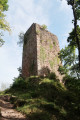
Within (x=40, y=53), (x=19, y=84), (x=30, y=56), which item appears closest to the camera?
(x=19, y=84)

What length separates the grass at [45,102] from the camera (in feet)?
19.9

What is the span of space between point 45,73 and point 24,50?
6.43 m

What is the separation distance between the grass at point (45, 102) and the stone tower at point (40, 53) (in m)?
1.91

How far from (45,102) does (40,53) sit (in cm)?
814

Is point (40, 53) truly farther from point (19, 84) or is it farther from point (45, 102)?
point (45, 102)

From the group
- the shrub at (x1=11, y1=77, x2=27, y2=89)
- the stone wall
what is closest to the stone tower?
the stone wall

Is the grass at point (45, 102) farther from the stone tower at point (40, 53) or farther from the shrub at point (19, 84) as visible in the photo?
the stone tower at point (40, 53)

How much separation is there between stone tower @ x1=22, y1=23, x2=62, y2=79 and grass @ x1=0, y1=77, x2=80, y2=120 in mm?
1912

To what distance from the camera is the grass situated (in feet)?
19.9


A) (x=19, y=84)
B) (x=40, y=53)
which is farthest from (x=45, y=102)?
(x=40, y=53)

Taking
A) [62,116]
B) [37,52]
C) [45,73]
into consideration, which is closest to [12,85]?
[45,73]

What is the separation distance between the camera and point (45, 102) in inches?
300

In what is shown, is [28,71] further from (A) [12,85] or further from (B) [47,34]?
(B) [47,34]

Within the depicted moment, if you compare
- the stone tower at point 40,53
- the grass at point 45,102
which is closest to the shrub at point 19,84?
the grass at point 45,102
